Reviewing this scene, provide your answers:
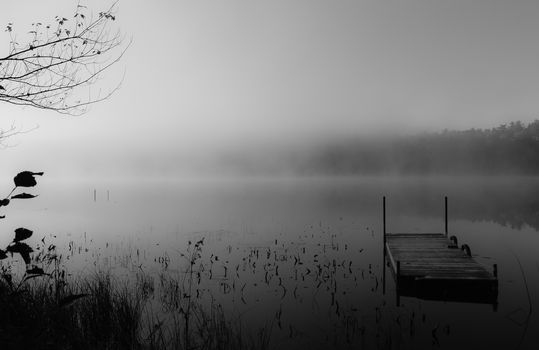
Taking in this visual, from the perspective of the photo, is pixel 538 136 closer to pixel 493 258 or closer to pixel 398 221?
pixel 398 221

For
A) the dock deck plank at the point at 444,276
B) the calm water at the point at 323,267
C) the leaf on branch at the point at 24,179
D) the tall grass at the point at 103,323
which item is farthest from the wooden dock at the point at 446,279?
the leaf on branch at the point at 24,179

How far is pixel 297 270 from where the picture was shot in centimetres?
1891

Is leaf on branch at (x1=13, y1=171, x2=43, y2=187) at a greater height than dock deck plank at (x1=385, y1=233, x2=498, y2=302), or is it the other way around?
leaf on branch at (x1=13, y1=171, x2=43, y2=187)

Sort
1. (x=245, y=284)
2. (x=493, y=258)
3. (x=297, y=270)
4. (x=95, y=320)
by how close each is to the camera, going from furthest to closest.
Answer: (x=493, y=258) < (x=297, y=270) < (x=245, y=284) < (x=95, y=320)

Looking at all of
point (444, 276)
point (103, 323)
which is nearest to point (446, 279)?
point (444, 276)

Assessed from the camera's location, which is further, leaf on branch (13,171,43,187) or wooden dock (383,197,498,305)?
wooden dock (383,197,498,305)

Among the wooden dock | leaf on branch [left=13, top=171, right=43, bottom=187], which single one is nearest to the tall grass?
leaf on branch [left=13, top=171, right=43, bottom=187]

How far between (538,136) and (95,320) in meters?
215

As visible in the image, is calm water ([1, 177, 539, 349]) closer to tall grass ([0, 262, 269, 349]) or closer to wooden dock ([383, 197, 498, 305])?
wooden dock ([383, 197, 498, 305])

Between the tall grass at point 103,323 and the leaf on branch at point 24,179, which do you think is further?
the tall grass at point 103,323

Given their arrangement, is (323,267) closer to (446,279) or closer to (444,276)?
(444,276)

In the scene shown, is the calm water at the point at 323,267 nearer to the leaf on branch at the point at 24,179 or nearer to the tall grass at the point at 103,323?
the tall grass at the point at 103,323

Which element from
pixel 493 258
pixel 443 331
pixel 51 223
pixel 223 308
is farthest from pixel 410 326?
pixel 51 223

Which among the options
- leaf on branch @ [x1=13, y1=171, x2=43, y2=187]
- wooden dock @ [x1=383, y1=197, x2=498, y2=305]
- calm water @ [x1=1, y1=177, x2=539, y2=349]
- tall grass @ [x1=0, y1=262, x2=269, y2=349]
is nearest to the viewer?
leaf on branch @ [x1=13, y1=171, x2=43, y2=187]
